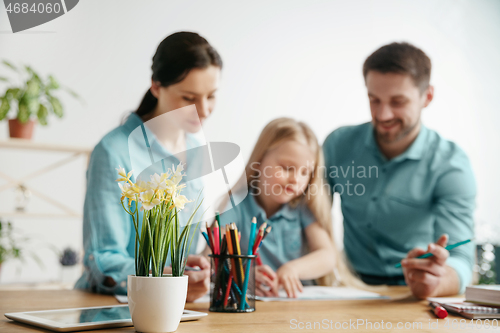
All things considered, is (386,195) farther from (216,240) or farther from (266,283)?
(216,240)

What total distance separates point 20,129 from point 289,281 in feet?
4.43

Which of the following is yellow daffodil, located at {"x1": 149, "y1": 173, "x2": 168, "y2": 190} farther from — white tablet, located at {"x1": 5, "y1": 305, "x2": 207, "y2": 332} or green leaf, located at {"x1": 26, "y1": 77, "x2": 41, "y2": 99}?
green leaf, located at {"x1": 26, "y1": 77, "x2": 41, "y2": 99}

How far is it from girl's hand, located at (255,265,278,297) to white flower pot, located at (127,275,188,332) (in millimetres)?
456

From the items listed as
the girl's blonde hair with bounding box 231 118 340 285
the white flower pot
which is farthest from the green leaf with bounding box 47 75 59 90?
the white flower pot

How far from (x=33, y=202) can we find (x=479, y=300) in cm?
179

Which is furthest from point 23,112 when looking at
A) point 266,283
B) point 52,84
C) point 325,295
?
point 325,295

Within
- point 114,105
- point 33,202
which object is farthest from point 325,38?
point 33,202

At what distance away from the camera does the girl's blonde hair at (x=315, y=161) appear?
131 centimetres

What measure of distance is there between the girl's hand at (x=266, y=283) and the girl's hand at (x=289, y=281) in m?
0.03

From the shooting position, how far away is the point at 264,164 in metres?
1.30

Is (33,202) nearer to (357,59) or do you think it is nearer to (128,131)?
(128,131)

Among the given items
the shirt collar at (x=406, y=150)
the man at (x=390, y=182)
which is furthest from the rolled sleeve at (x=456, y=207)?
the shirt collar at (x=406, y=150)

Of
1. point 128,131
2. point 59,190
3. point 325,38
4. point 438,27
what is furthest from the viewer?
point 59,190

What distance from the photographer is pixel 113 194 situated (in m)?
1.12
